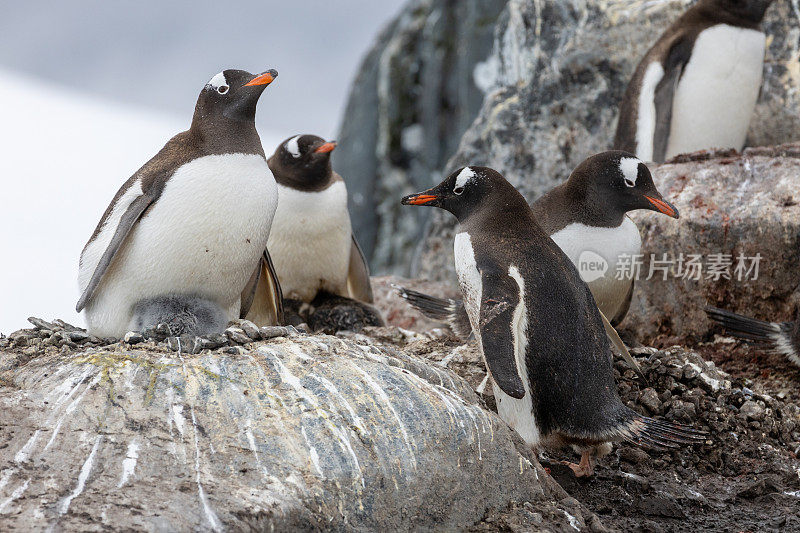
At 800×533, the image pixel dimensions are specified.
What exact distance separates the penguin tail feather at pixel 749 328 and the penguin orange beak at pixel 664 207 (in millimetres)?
878

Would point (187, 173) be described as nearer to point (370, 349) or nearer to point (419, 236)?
point (370, 349)

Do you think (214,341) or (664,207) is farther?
(664,207)

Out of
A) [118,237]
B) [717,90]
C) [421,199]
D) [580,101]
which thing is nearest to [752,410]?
[421,199]

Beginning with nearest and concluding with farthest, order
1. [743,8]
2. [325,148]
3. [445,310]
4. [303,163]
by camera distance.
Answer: [445,310] < [325,148] < [303,163] < [743,8]

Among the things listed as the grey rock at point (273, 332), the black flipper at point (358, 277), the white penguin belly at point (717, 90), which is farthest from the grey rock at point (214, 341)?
the white penguin belly at point (717, 90)

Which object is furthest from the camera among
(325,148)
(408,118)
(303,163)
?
(408,118)

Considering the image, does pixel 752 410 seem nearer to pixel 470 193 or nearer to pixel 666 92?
pixel 470 193

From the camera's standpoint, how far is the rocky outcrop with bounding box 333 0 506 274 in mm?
11773

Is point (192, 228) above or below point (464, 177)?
below

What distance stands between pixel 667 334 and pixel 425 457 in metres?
2.91

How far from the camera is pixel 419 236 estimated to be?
11.8 meters

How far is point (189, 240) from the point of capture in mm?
3387

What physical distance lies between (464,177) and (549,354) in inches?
37.3

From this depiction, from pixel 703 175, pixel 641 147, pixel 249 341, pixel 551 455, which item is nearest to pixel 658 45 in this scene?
pixel 641 147
